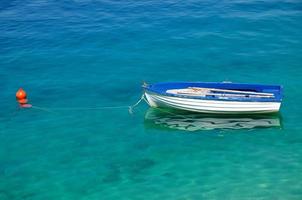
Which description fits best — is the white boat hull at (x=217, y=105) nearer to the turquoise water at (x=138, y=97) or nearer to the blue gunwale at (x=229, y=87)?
the blue gunwale at (x=229, y=87)

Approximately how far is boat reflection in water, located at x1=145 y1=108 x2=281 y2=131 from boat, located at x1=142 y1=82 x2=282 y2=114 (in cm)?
69

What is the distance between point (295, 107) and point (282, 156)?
741 centimetres

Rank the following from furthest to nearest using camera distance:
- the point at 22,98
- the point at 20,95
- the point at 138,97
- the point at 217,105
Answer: the point at 138,97
the point at 22,98
the point at 20,95
the point at 217,105

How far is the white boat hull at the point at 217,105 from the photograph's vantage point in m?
34.6

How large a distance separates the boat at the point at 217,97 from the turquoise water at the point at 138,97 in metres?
1.11

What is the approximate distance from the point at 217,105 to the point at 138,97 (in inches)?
314

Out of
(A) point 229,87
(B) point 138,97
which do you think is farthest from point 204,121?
(B) point 138,97

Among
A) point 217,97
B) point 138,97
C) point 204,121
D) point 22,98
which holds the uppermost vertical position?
point 217,97

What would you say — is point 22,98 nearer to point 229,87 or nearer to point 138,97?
point 138,97

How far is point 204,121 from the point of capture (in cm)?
3578

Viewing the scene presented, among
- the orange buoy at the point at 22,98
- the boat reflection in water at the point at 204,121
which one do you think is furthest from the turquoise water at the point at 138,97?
the orange buoy at the point at 22,98

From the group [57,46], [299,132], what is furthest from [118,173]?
[57,46]

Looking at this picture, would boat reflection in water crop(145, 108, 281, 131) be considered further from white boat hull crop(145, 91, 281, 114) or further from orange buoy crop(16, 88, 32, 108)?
orange buoy crop(16, 88, 32, 108)

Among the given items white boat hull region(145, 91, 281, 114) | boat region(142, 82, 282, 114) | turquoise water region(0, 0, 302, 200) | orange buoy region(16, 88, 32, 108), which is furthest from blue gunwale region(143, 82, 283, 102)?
orange buoy region(16, 88, 32, 108)
